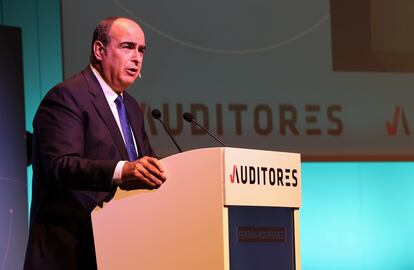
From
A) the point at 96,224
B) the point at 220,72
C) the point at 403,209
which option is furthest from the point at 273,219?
the point at 403,209

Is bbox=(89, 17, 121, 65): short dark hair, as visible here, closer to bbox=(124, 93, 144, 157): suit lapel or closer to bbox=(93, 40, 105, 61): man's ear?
bbox=(93, 40, 105, 61): man's ear

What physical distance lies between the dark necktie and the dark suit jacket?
0.04 metres

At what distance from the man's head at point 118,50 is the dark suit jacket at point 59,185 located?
0.39 feet

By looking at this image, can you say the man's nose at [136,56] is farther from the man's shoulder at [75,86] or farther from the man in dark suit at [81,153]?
the man's shoulder at [75,86]

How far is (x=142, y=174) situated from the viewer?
2025 millimetres

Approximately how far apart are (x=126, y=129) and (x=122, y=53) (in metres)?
0.23

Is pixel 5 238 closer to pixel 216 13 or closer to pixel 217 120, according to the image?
pixel 217 120

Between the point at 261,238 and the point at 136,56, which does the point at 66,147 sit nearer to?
the point at 136,56

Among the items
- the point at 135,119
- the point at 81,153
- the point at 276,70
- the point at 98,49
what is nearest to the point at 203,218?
the point at 81,153

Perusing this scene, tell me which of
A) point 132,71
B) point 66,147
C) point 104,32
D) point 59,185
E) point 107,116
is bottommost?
point 59,185

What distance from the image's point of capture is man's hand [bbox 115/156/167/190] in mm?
2025

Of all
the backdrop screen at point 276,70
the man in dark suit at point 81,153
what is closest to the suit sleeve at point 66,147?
the man in dark suit at point 81,153

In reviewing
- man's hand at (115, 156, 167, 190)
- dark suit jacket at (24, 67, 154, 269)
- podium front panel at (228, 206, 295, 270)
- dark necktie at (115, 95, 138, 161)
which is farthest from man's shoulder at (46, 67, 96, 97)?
podium front panel at (228, 206, 295, 270)

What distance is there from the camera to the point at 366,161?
4.75 m
